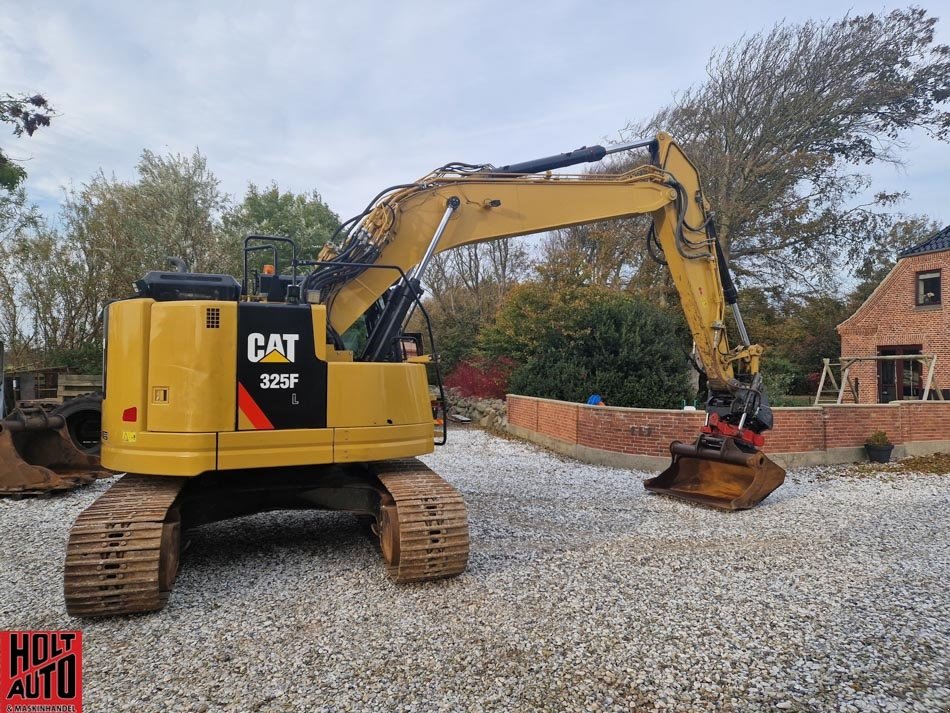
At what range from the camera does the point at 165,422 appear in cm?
407

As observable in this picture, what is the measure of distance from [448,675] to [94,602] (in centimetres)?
229

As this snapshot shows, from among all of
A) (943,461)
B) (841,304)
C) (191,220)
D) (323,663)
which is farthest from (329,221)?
(323,663)

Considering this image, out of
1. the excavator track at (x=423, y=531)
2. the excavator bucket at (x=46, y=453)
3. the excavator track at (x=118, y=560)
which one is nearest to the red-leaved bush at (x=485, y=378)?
the excavator bucket at (x=46, y=453)

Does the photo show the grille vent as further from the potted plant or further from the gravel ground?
the potted plant

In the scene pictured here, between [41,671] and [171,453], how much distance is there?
1.36 meters

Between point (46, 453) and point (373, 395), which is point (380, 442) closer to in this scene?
point (373, 395)

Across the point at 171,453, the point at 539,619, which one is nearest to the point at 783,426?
the point at 539,619

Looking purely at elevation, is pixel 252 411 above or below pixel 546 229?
below

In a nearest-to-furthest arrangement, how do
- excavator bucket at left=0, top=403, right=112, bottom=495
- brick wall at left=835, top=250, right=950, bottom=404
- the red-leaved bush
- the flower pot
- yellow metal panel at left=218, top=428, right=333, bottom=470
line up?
yellow metal panel at left=218, top=428, right=333, bottom=470, excavator bucket at left=0, top=403, right=112, bottom=495, the flower pot, the red-leaved bush, brick wall at left=835, top=250, right=950, bottom=404

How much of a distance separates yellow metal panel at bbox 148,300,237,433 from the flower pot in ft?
33.7

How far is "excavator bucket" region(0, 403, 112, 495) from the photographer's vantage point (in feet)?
24.1

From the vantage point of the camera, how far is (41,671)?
3.16 meters

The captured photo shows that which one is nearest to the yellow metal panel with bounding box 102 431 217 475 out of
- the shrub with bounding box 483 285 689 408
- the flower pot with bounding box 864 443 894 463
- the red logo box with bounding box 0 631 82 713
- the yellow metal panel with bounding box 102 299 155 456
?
the yellow metal panel with bounding box 102 299 155 456

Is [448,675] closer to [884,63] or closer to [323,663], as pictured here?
[323,663]
